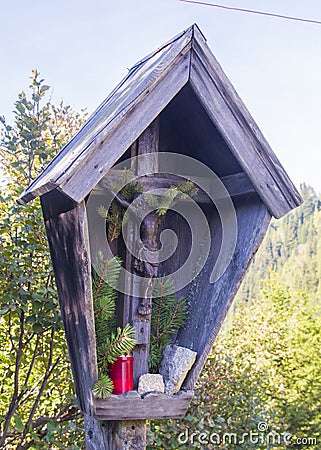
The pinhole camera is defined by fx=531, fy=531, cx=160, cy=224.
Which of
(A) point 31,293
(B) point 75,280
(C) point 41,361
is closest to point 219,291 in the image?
(B) point 75,280

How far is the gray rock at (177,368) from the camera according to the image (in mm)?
1558

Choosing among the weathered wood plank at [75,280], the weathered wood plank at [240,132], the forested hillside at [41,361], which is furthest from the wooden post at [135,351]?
the forested hillside at [41,361]

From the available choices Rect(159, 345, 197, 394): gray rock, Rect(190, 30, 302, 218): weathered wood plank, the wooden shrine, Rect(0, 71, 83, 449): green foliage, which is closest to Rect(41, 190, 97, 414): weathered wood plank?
the wooden shrine

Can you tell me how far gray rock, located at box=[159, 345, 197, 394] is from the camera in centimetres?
156

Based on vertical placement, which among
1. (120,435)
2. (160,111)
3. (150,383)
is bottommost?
(120,435)

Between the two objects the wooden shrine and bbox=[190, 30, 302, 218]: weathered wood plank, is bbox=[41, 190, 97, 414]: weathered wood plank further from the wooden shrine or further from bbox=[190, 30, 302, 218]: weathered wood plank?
bbox=[190, 30, 302, 218]: weathered wood plank

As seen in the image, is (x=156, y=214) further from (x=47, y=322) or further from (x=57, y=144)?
(x=57, y=144)

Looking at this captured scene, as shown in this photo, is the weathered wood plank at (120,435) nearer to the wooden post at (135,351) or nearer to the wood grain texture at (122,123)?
the wooden post at (135,351)

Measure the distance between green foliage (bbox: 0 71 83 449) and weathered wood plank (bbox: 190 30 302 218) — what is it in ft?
3.98

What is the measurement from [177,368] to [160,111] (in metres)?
0.74

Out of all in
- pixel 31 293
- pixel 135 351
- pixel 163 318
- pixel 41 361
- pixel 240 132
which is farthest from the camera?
pixel 41 361

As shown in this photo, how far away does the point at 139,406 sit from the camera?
1490 millimetres

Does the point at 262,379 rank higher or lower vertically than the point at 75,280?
lower

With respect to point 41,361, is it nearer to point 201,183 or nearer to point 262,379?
point 201,183
